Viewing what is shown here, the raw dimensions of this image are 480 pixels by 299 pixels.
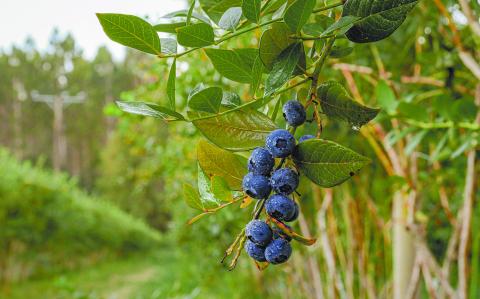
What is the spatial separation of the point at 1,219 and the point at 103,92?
23.3 metres

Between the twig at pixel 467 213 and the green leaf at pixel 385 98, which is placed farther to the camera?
the twig at pixel 467 213

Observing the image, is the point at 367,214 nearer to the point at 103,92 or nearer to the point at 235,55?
the point at 235,55

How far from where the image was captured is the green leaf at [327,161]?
298mm

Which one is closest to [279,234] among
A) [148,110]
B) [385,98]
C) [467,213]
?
[148,110]

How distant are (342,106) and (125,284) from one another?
8993 mm

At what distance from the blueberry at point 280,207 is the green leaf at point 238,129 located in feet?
0.19

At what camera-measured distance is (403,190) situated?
107 centimetres

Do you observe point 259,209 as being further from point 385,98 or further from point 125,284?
point 125,284

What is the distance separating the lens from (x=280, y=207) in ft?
1.00

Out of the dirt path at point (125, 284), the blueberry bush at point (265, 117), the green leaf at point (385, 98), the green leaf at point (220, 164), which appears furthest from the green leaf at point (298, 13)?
the dirt path at point (125, 284)

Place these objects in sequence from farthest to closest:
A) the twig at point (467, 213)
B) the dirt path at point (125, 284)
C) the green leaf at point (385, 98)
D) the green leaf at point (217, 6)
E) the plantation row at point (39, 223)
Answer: the dirt path at point (125, 284) < the plantation row at point (39, 223) < the twig at point (467, 213) < the green leaf at point (385, 98) < the green leaf at point (217, 6)

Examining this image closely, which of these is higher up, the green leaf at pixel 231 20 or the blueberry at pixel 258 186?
the green leaf at pixel 231 20

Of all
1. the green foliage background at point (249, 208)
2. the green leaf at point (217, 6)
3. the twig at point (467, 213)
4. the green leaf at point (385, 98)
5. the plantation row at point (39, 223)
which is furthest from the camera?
the plantation row at point (39, 223)

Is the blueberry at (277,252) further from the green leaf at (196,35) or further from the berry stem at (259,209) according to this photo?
the green leaf at (196,35)
